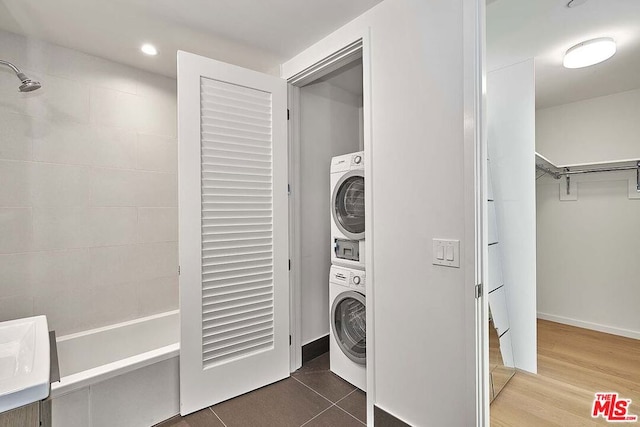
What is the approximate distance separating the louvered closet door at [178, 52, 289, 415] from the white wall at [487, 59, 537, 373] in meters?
1.50

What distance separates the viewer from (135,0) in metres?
1.62

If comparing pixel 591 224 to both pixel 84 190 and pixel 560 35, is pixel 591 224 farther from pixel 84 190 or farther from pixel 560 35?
pixel 84 190

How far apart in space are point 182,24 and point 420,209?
1.76 meters

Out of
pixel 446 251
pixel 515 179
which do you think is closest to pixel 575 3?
pixel 515 179

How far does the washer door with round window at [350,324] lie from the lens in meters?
2.14

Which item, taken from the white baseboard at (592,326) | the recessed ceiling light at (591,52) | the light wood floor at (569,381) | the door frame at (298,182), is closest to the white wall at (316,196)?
the door frame at (298,182)

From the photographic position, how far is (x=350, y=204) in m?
2.23

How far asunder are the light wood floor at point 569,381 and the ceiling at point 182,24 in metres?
2.49

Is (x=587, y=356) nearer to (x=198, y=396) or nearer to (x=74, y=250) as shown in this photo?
(x=198, y=396)

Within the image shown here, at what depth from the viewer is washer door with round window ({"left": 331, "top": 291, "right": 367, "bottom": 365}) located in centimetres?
214

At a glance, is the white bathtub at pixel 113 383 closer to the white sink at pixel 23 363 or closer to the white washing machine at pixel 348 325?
the white sink at pixel 23 363

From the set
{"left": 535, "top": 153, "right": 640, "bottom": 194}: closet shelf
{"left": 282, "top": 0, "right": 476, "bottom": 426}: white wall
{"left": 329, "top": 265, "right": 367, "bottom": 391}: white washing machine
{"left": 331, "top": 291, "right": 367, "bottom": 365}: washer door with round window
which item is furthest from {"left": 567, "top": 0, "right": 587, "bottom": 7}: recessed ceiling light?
{"left": 331, "top": 291, "right": 367, "bottom": 365}: washer door with round window

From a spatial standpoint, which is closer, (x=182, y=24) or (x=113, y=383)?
(x=113, y=383)

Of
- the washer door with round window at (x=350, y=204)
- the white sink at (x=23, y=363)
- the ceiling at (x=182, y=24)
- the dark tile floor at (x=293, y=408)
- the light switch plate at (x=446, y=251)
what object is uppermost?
the ceiling at (x=182, y=24)
